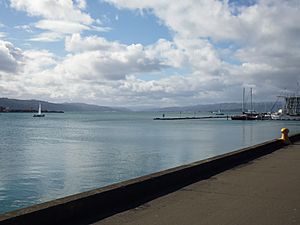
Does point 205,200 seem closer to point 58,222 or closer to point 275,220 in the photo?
point 275,220

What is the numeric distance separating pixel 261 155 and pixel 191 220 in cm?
1070

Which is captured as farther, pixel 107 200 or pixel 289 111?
pixel 289 111

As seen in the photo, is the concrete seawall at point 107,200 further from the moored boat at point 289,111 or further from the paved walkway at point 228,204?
the moored boat at point 289,111

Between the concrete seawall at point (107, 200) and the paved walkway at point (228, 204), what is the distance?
331 millimetres

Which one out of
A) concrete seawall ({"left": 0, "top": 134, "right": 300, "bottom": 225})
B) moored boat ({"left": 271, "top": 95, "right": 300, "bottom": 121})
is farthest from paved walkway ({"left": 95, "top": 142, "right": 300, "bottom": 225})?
moored boat ({"left": 271, "top": 95, "right": 300, "bottom": 121})

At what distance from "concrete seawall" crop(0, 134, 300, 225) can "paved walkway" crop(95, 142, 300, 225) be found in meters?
0.33

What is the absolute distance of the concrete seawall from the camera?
5.43 meters

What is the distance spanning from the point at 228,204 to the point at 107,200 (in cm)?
217

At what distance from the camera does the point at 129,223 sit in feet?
18.9

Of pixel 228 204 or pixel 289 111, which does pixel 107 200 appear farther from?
pixel 289 111

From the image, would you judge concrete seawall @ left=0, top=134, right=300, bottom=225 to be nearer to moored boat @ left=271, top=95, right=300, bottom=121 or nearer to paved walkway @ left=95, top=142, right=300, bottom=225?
paved walkway @ left=95, top=142, right=300, bottom=225

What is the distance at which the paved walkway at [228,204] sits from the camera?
233 inches

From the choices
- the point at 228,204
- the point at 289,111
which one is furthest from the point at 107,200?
the point at 289,111

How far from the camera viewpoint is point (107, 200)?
22.0 ft
